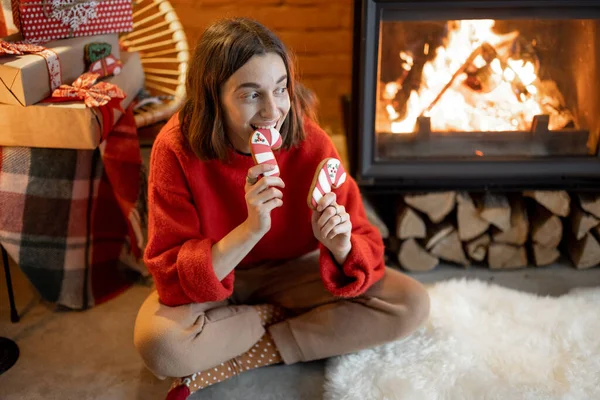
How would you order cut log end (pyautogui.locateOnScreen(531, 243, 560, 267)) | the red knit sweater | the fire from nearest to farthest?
the red knit sweater
the fire
cut log end (pyautogui.locateOnScreen(531, 243, 560, 267))

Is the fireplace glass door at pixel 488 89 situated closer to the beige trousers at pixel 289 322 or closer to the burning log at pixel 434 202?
the burning log at pixel 434 202

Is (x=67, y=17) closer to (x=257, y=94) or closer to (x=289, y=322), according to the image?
(x=257, y=94)

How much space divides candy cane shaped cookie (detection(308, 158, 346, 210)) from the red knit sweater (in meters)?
0.17

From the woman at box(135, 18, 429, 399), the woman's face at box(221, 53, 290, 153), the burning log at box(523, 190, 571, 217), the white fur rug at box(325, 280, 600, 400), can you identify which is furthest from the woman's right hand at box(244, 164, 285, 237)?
the burning log at box(523, 190, 571, 217)

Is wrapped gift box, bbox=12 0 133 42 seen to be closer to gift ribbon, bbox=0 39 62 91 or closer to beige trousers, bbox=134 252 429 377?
gift ribbon, bbox=0 39 62 91

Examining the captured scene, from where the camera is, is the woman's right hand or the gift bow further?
the gift bow

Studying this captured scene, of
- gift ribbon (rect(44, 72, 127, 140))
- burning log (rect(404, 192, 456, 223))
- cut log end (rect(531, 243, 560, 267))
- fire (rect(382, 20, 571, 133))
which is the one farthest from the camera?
cut log end (rect(531, 243, 560, 267))

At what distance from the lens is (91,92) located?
1649 millimetres

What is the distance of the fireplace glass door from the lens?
172 cm

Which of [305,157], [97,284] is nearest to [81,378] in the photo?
[97,284]

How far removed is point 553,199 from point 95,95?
52.1 inches

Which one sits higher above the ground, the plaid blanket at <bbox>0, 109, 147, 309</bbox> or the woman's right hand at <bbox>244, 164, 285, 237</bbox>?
the woman's right hand at <bbox>244, 164, 285, 237</bbox>

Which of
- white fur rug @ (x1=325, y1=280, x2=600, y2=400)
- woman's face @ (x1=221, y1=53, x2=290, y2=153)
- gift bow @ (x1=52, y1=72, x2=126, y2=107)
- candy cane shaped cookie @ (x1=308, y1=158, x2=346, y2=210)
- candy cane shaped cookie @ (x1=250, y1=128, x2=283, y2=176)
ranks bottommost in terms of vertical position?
white fur rug @ (x1=325, y1=280, x2=600, y2=400)

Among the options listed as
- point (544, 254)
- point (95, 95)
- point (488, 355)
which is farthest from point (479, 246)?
point (95, 95)
